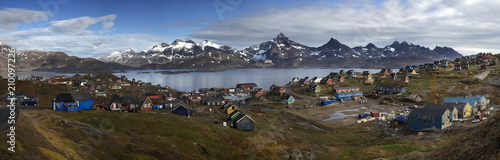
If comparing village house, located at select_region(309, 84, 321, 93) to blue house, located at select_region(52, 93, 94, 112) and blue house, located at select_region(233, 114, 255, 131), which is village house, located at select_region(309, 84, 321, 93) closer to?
blue house, located at select_region(233, 114, 255, 131)

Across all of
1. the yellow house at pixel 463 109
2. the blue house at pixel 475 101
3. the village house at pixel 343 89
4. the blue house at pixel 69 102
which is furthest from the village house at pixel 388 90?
the blue house at pixel 69 102

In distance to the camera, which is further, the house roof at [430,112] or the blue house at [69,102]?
the house roof at [430,112]

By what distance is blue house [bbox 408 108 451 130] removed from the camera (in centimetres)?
4666

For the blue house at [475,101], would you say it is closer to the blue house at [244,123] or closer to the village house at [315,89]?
the village house at [315,89]

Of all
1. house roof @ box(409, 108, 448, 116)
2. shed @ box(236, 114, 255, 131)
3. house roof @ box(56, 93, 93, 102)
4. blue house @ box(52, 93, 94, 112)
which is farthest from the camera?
house roof @ box(409, 108, 448, 116)

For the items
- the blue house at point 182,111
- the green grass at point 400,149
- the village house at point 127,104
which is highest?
the village house at point 127,104

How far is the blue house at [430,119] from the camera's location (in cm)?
4666

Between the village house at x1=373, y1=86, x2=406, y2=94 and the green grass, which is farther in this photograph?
the village house at x1=373, y1=86, x2=406, y2=94

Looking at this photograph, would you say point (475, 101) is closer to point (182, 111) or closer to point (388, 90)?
point (388, 90)

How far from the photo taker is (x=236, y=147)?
31.3 meters

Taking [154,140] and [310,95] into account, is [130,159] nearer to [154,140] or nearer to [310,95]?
[154,140]

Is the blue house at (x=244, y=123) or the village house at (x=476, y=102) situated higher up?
the village house at (x=476, y=102)

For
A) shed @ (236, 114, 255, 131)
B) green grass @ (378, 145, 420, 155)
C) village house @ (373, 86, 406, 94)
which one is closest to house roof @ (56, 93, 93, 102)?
shed @ (236, 114, 255, 131)

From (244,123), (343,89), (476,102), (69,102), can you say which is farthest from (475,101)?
(69,102)
